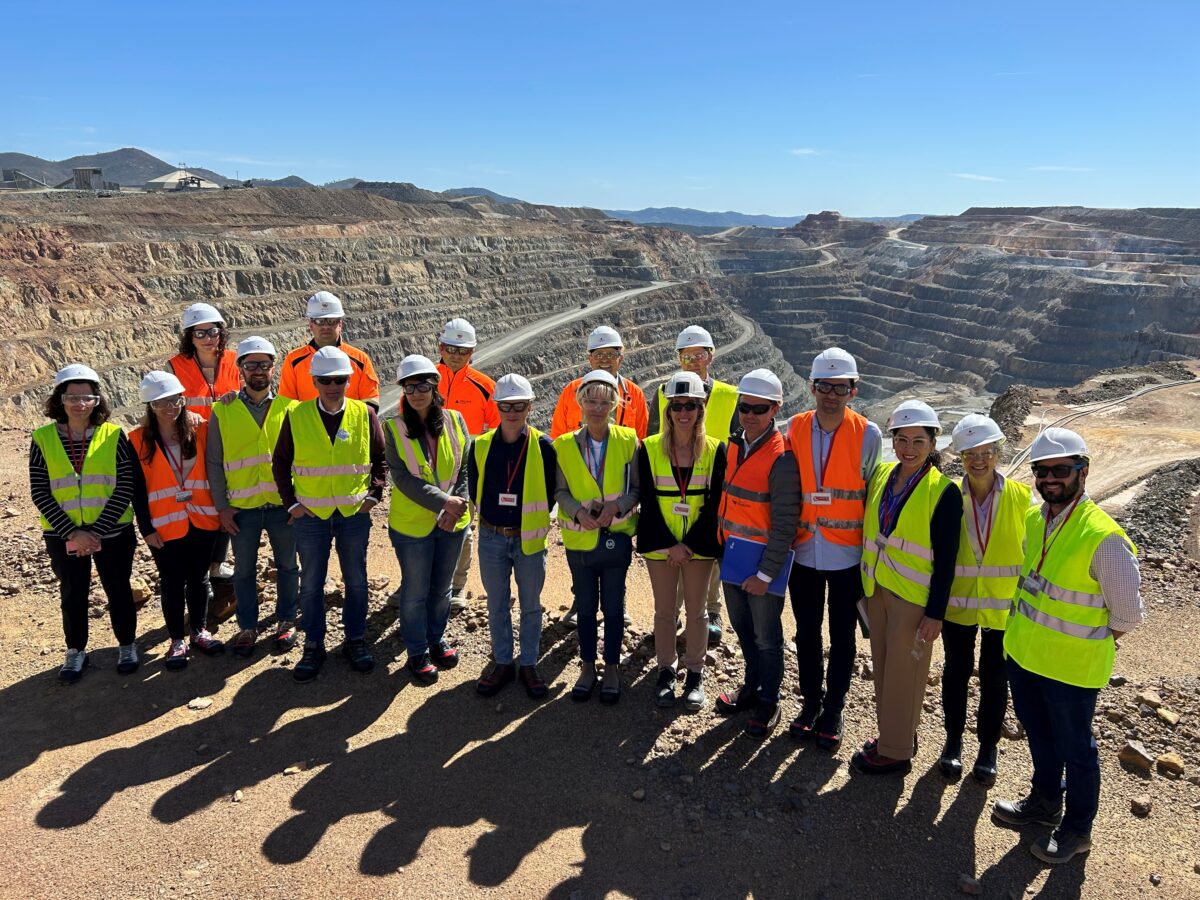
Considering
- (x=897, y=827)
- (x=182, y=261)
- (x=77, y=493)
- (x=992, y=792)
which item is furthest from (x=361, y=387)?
(x=182, y=261)

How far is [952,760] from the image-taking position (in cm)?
435

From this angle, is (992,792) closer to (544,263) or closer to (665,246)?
(544,263)

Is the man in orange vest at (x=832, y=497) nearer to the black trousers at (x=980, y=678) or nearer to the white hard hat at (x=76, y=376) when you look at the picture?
the black trousers at (x=980, y=678)

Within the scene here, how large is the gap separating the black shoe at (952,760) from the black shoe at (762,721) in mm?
983

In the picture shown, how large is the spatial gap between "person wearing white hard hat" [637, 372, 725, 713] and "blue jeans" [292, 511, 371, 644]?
1983mm

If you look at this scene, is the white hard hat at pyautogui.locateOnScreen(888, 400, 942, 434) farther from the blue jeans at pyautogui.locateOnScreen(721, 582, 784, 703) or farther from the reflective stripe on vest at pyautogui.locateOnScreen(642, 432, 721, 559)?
the blue jeans at pyautogui.locateOnScreen(721, 582, 784, 703)

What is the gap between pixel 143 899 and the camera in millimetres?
3445

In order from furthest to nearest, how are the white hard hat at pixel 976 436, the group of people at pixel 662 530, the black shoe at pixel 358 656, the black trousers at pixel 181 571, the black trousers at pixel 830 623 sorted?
the black shoe at pixel 358 656
the black trousers at pixel 181 571
the black trousers at pixel 830 623
the white hard hat at pixel 976 436
the group of people at pixel 662 530

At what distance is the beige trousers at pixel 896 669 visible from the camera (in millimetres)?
4129

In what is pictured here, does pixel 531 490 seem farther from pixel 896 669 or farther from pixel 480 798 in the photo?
pixel 896 669

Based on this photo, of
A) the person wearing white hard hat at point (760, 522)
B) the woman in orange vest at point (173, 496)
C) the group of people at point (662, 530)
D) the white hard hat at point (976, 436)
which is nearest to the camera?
the group of people at point (662, 530)

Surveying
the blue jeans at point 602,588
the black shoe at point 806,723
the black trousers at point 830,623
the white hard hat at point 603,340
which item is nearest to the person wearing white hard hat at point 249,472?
the blue jeans at point 602,588

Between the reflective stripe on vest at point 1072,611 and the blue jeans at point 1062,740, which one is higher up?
the reflective stripe on vest at point 1072,611

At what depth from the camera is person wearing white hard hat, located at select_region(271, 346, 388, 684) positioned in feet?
15.9
